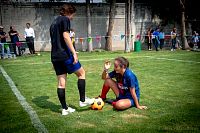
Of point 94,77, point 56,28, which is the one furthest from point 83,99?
point 94,77

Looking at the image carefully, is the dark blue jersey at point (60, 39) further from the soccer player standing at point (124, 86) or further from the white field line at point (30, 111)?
the white field line at point (30, 111)

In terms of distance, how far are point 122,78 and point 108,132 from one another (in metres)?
1.64

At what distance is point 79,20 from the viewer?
87.4 ft

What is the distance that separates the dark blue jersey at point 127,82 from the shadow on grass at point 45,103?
130 centimetres

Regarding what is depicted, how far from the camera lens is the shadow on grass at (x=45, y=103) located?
6136 mm

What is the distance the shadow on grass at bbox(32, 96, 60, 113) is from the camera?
20.1 ft

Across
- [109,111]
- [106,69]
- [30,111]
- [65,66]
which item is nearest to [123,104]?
[109,111]

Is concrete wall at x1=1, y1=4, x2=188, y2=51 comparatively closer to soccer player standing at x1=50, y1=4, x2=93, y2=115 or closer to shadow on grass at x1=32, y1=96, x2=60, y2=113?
shadow on grass at x1=32, y1=96, x2=60, y2=113

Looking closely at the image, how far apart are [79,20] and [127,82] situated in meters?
21.4

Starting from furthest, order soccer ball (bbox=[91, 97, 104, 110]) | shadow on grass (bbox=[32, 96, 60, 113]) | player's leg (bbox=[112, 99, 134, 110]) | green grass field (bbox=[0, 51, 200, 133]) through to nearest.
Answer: shadow on grass (bbox=[32, 96, 60, 113]) → soccer ball (bbox=[91, 97, 104, 110]) → player's leg (bbox=[112, 99, 134, 110]) → green grass field (bbox=[0, 51, 200, 133])

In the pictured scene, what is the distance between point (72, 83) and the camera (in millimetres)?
9164

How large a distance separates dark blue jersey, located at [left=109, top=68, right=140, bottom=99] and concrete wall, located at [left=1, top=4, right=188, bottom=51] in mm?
19996

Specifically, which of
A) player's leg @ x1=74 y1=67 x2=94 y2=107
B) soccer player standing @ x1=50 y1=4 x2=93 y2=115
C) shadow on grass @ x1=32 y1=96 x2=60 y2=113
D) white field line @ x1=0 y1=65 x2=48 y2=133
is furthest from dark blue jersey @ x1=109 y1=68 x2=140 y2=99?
white field line @ x1=0 y1=65 x2=48 y2=133

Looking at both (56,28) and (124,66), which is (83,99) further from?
(56,28)
